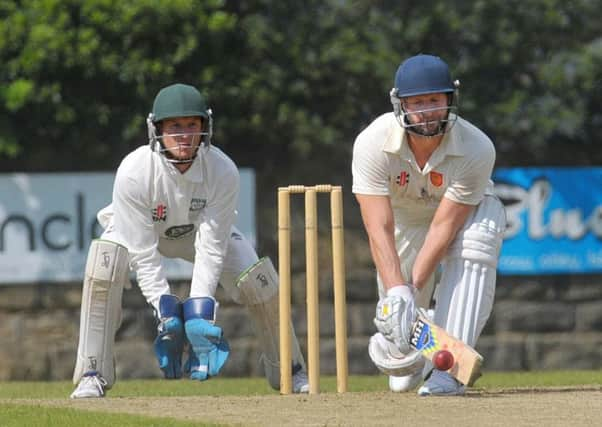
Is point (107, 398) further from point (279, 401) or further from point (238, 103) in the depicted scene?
point (238, 103)

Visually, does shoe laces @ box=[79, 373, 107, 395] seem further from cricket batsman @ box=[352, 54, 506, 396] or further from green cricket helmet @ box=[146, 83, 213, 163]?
cricket batsman @ box=[352, 54, 506, 396]

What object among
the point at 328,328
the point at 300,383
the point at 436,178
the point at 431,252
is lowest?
the point at 328,328

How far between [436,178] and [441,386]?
796 mm

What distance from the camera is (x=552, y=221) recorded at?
11.0 meters

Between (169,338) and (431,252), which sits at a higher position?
(431,252)

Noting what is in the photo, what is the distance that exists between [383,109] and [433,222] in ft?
15.6

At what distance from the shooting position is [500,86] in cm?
1094

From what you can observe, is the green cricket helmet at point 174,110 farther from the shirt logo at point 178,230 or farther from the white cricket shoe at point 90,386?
the white cricket shoe at point 90,386

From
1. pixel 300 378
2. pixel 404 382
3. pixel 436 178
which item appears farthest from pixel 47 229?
pixel 436 178

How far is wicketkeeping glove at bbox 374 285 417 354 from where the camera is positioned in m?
5.73

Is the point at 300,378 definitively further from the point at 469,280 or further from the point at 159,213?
the point at 469,280

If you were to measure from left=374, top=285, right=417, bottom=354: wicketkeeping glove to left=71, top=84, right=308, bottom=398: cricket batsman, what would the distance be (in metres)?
0.70

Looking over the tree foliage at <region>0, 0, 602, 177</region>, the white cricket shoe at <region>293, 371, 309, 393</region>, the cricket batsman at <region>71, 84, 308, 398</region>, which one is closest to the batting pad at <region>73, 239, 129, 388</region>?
the cricket batsman at <region>71, 84, 308, 398</region>

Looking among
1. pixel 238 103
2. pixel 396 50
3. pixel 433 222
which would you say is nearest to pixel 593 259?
pixel 396 50
